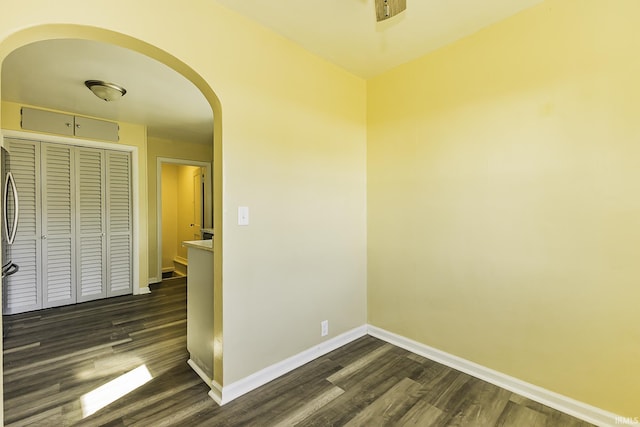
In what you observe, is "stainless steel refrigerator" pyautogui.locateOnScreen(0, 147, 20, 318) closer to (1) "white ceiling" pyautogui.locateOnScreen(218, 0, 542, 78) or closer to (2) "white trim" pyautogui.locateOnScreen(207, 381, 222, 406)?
(2) "white trim" pyautogui.locateOnScreen(207, 381, 222, 406)

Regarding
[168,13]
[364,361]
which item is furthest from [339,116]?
[364,361]

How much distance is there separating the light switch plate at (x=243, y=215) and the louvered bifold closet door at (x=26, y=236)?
334 centimetres

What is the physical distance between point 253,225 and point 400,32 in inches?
70.2

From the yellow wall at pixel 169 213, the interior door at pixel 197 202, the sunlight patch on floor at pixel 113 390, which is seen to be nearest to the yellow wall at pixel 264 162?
the sunlight patch on floor at pixel 113 390

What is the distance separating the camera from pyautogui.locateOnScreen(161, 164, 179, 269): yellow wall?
6269mm

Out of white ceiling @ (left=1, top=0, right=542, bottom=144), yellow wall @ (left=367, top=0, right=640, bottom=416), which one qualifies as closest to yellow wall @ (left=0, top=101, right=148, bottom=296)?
white ceiling @ (left=1, top=0, right=542, bottom=144)

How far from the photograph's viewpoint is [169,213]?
6.36 m

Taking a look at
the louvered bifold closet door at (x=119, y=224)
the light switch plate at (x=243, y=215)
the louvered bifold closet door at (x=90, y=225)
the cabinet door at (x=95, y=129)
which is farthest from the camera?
the louvered bifold closet door at (x=119, y=224)

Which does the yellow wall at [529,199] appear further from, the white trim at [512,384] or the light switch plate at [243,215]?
the light switch plate at [243,215]

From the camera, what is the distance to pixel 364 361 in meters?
2.36

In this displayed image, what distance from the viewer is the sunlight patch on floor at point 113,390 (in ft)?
6.01

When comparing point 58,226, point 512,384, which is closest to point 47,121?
point 58,226

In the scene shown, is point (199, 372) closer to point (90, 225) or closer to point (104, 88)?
point (104, 88)

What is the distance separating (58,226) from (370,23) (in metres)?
4.34
